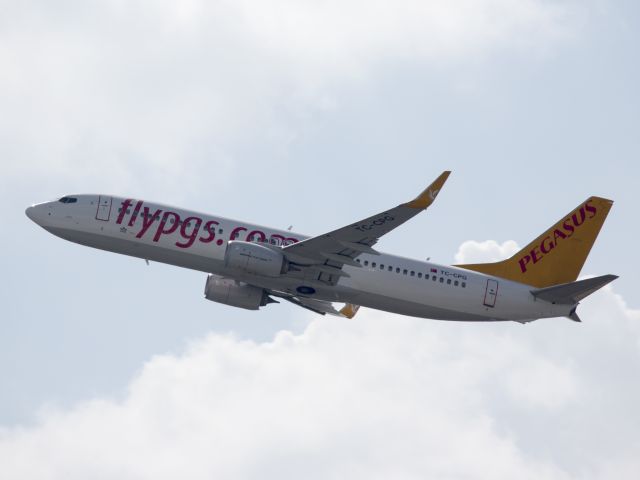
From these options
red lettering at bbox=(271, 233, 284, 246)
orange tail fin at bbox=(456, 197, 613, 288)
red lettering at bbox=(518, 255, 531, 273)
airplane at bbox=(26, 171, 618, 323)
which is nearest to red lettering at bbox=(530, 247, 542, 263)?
orange tail fin at bbox=(456, 197, 613, 288)

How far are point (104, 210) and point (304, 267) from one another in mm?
10461

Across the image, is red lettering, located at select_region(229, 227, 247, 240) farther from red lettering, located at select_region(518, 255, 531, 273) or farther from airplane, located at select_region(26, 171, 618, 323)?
red lettering, located at select_region(518, 255, 531, 273)

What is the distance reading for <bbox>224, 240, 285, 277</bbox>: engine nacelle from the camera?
5094 centimetres

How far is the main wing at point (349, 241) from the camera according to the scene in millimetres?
47625

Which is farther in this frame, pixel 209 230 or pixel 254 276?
pixel 209 230

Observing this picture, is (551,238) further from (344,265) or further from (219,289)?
(219,289)

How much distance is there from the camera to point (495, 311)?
182 ft

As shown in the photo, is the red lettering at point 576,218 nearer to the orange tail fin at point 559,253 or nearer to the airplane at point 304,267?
the orange tail fin at point 559,253

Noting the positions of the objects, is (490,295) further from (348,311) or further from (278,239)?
(278,239)

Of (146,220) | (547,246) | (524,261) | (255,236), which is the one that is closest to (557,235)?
(547,246)

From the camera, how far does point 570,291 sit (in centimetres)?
5397

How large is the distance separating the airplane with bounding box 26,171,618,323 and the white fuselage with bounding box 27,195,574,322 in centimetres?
5

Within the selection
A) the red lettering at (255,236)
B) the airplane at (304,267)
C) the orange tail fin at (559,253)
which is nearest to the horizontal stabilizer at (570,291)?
the airplane at (304,267)

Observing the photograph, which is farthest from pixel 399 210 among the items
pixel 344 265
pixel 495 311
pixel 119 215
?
pixel 119 215
